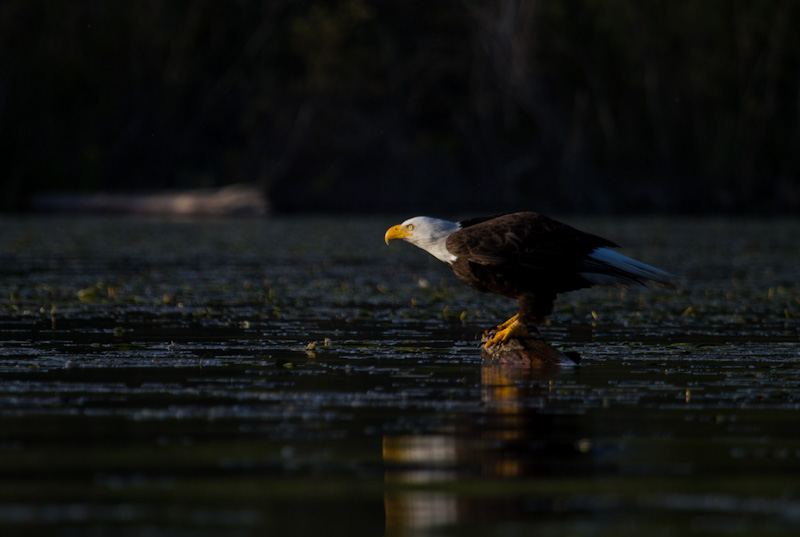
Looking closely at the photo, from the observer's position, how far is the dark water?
14.3 feet

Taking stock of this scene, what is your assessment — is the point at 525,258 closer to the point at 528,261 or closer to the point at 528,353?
the point at 528,261

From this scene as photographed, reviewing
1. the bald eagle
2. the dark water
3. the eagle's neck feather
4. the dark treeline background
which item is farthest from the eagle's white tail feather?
the dark treeline background

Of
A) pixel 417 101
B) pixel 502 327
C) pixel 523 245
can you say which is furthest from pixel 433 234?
pixel 417 101

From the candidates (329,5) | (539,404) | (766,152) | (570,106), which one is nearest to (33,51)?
(329,5)

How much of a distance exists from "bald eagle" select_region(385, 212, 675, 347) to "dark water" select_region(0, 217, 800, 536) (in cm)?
47

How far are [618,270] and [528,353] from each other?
2.52 feet

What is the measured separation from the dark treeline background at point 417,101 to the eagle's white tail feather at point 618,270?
98.0ft

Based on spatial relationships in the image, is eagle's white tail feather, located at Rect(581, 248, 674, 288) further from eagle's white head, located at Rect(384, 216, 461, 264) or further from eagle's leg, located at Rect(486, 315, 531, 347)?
eagle's white head, located at Rect(384, 216, 461, 264)

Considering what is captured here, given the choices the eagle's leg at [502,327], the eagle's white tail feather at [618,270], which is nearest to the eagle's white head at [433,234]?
the eagle's leg at [502,327]

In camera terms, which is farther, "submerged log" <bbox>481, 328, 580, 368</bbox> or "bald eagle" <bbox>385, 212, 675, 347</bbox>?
"bald eagle" <bbox>385, 212, 675, 347</bbox>

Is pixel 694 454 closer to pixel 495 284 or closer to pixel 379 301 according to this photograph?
pixel 495 284

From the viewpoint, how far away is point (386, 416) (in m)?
6.22

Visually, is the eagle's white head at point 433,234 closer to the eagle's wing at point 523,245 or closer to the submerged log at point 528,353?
the eagle's wing at point 523,245

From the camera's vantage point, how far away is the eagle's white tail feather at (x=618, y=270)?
8.47 m
